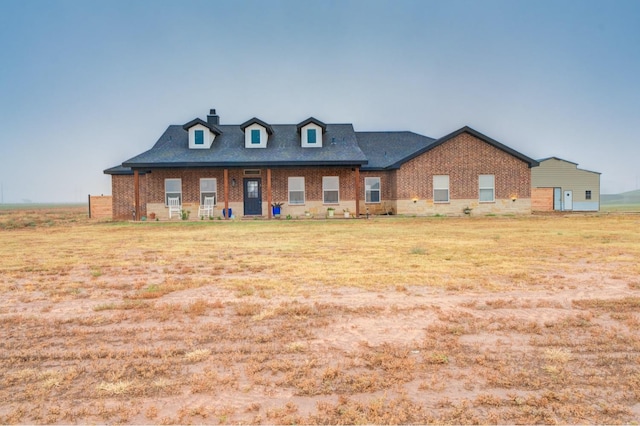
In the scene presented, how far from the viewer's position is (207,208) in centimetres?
2445

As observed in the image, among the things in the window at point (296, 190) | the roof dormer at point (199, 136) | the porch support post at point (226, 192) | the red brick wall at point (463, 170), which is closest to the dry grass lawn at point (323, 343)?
the porch support post at point (226, 192)

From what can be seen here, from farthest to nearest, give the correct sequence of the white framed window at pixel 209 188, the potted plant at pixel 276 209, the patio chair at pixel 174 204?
the white framed window at pixel 209 188
the potted plant at pixel 276 209
the patio chair at pixel 174 204

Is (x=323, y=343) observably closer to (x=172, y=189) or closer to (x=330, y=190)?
(x=330, y=190)

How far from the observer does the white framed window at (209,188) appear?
24969mm

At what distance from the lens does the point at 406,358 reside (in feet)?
11.6

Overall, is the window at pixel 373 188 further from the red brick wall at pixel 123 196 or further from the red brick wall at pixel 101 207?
the red brick wall at pixel 101 207

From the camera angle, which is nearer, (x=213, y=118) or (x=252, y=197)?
(x=252, y=197)

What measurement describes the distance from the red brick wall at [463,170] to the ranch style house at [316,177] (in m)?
0.06

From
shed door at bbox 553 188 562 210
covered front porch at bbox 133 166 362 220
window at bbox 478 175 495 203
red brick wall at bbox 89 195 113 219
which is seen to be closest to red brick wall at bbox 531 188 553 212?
shed door at bbox 553 188 562 210

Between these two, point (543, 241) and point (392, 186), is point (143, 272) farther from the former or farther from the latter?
point (392, 186)

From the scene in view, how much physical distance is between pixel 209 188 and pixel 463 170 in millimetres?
15415

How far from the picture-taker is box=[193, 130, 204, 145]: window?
25750mm

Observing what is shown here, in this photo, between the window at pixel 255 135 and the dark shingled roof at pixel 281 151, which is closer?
the dark shingled roof at pixel 281 151

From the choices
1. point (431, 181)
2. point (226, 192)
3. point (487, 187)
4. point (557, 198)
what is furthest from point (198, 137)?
point (557, 198)
